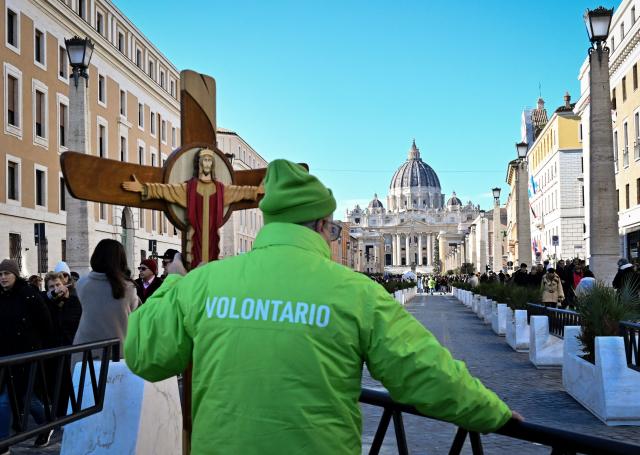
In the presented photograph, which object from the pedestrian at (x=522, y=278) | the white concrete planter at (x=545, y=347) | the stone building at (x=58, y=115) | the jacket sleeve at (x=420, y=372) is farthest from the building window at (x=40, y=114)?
the jacket sleeve at (x=420, y=372)

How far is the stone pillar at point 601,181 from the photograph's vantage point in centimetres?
1706

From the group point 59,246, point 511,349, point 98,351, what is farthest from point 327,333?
point 59,246

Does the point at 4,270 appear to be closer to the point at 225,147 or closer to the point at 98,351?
the point at 98,351

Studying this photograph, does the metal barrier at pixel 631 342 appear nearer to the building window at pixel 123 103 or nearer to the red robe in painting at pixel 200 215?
the red robe in painting at pixel 200 215

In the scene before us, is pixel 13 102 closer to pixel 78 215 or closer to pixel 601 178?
pixel 78 215

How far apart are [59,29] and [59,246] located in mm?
8364

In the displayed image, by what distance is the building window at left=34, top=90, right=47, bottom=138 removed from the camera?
103 feet

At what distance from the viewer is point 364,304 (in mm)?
2656

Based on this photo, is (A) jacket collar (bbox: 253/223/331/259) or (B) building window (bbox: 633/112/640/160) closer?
(A) jacket collar (bbox: 253/223/331/259)

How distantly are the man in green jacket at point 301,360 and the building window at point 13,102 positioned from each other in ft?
92.5

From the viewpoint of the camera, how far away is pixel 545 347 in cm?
1273

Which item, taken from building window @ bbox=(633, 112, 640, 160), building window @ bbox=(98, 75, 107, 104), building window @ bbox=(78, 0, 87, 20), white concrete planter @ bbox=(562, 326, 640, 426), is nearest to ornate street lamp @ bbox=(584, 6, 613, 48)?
Answer: white concrete planter @ bbox=(562, 326, 640, 426)

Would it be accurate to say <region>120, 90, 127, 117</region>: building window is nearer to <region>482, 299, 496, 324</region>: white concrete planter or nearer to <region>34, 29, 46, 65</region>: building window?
<region>34, 29, 46, 65</region>: building window

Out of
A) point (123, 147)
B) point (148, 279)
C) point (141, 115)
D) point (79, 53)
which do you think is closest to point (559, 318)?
point (148, 279)
